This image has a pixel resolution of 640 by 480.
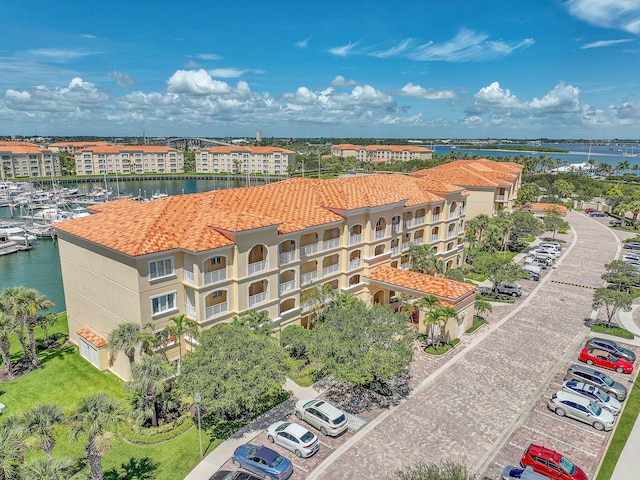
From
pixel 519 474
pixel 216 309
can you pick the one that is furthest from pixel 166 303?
pixel 519 474

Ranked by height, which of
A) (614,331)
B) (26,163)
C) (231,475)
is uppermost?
(26,163)

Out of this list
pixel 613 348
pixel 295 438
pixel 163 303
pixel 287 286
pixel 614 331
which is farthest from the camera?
pixel 614 331

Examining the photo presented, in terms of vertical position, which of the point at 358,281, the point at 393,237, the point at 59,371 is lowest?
the point at 59,371

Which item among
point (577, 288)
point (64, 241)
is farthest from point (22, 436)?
point (577, 288)

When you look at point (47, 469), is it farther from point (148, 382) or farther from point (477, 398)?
point (477, 398)

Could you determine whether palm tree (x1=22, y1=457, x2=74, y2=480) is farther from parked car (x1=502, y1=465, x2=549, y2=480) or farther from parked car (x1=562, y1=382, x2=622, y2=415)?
parked car (x1=562, y1=382, x2=622, y2=415)

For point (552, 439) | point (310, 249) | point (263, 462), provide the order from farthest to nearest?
point (310, 249) < point (552, 439) < point (263, 462)

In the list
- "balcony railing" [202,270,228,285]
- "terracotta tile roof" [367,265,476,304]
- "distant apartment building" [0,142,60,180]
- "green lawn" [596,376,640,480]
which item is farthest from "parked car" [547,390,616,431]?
"distant apartment building" [0,142,60,180]

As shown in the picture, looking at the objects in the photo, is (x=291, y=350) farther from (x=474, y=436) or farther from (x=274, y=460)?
(x=474, y=436)
